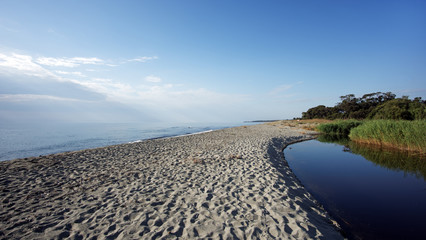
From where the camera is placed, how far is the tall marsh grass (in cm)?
1125

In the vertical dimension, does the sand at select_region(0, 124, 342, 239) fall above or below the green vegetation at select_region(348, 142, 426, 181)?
above

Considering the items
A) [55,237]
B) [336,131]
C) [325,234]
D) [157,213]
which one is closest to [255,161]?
[325,234]

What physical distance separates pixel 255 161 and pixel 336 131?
22.7m

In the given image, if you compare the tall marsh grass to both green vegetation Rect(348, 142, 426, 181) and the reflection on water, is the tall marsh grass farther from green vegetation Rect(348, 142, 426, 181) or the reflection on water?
green vegetation Rect(348, 142, 426, 181)

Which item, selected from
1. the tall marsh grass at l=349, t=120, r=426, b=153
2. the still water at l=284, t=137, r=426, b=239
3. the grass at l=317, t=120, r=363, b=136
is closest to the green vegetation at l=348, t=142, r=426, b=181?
the still water at l=284, t=137, r=426, b=239

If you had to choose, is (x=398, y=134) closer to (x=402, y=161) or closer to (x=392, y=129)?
(x=392, y=129)

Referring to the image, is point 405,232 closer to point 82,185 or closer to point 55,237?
point 55,237

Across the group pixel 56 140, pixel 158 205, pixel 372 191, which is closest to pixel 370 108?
pixel 372 191

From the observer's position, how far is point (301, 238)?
10.6ft

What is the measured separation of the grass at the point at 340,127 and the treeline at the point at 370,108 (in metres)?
14.5

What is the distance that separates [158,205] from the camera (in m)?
4.50

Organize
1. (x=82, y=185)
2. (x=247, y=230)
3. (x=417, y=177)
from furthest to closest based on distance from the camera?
(x=417, y=177) → (x=82, y=185) → (x=247, y=230)

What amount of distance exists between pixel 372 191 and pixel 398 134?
1010cm

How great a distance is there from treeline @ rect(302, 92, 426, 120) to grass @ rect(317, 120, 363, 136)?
1445 centimetres
